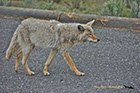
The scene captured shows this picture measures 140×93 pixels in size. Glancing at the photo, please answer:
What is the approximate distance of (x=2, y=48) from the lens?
286 inches

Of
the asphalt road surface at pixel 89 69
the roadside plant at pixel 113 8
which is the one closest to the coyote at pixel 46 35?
the asphalt road surface at pixel 89 69

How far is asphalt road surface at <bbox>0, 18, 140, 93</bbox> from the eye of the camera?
16.3 feet

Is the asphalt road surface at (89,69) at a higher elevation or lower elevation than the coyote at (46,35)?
lower

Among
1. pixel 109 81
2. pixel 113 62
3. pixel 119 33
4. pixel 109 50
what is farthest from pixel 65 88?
pixel 119 33

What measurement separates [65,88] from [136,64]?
2.40 metres

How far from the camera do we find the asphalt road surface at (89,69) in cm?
498

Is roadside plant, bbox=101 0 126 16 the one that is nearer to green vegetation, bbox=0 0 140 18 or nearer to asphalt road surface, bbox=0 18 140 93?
green vegetation, bbox=0 0 140 18

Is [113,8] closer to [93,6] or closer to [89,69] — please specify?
[93,6]

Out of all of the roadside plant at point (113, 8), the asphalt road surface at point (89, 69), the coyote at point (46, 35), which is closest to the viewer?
the asphalt road surface at point (89, 69)

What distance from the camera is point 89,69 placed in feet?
20.0

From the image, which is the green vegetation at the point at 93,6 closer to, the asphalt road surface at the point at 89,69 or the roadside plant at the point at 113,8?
the roadside plant at the point at 113,8

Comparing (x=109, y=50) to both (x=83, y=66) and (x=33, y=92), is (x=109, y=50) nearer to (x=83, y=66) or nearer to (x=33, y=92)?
(x=83, y=66)

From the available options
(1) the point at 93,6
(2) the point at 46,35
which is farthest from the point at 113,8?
(2) the point at 46,35

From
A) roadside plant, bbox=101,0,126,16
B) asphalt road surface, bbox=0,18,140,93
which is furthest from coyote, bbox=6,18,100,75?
roadside plant, bbox=101,0,126,16
